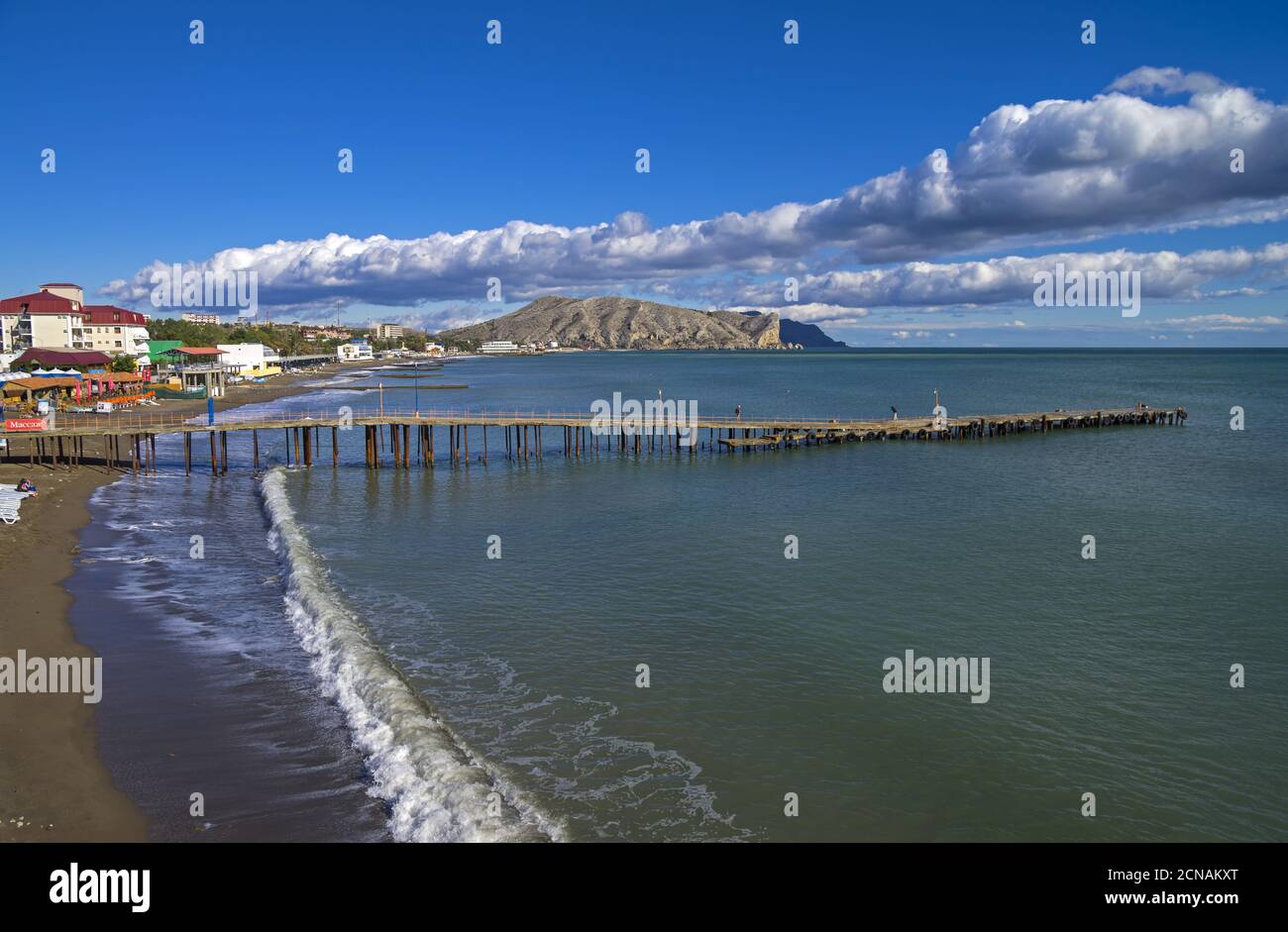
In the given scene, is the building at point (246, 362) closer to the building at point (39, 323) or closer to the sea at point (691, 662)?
the building at point (39, 323)

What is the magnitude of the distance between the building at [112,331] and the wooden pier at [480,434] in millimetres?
50955

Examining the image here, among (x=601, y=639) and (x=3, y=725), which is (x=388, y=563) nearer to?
(x=601, y=639)

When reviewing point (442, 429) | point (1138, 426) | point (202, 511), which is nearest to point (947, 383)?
point (1138, 426)

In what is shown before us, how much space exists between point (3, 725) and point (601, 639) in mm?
11484

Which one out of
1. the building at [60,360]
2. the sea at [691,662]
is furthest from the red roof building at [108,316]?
the sea at [691,662]

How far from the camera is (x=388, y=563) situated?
27281 millimetres

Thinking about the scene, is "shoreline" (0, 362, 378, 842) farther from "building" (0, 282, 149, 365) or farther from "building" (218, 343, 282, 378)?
"building" (218, 343, 282, 378)

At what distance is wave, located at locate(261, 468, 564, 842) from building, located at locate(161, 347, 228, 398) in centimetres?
6851

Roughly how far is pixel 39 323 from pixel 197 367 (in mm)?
21543

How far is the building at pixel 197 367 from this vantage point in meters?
88.8

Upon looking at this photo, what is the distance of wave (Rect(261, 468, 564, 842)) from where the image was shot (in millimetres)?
12453

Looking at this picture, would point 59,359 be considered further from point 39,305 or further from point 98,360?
point 39,305

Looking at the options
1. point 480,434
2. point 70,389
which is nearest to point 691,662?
point 480,434

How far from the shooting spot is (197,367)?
94.6m
